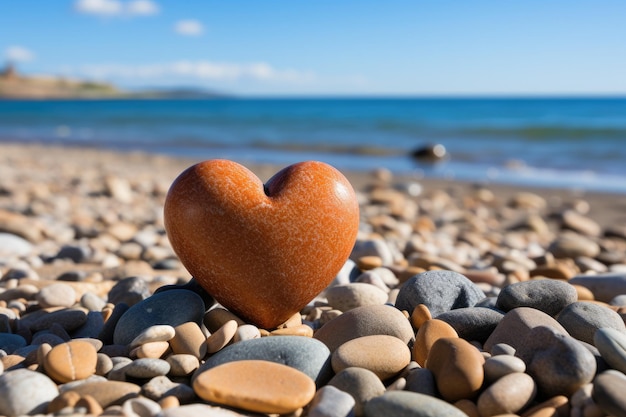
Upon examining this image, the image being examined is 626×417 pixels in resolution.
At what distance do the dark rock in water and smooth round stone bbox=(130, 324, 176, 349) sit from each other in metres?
12.7

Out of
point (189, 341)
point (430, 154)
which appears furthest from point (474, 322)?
point (430, 154)

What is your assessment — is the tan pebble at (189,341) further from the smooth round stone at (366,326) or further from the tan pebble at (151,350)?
the smooth round stone at (366,326)

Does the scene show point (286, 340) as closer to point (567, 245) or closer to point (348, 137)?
point (567, 245)

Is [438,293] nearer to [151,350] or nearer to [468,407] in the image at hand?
[468,407]

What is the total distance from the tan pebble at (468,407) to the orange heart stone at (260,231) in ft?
2.55

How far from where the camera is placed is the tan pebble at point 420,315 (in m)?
2.44

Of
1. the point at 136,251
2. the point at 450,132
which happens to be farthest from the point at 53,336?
the point at 450,132

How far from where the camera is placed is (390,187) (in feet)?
30.2

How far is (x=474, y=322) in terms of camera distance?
2426 mm

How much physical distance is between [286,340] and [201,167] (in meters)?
0.74

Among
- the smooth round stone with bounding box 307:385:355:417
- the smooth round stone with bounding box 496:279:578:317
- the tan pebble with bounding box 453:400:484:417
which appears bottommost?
the tan pebble with bounding box 453:400:484:417

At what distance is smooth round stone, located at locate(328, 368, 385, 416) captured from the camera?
6.32 ft

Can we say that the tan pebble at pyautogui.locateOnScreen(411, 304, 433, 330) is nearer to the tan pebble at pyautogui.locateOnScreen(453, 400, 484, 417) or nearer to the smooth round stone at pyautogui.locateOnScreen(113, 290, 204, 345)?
the tan pebble at pyautogui.locateOnScreen(453, 400, 484, 417)

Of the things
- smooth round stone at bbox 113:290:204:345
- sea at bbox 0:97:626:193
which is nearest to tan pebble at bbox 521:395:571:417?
smooth round stone at bbox 113:290:204:345
